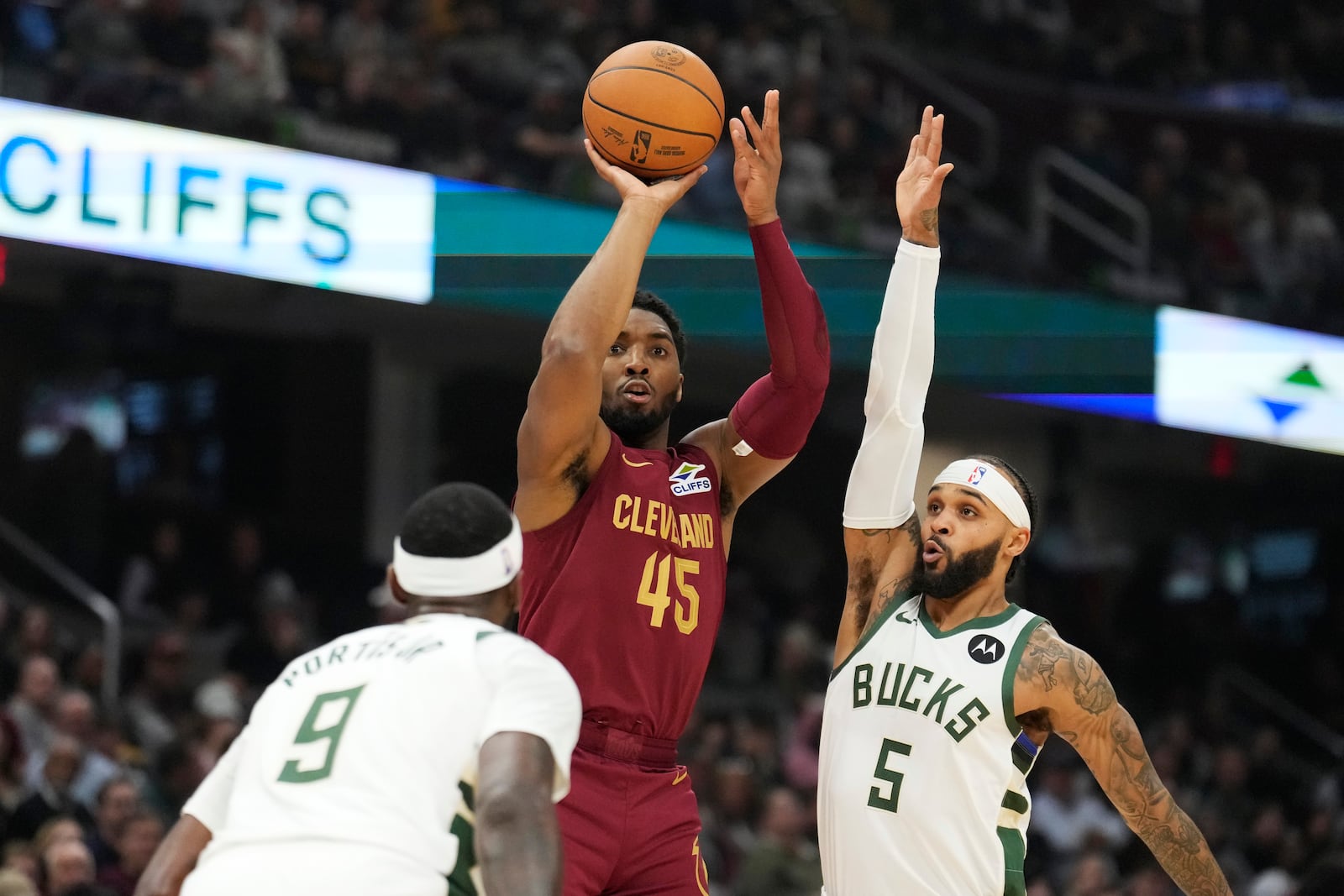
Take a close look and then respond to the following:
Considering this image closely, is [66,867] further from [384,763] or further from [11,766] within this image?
[384,763]

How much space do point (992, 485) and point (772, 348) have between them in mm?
779

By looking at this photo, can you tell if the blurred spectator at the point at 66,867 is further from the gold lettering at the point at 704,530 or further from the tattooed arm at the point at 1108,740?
the tattooed arm at the point at 1108,740

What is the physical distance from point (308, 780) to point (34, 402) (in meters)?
15.1

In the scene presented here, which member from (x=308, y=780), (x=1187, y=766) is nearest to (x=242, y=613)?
(x=1187, y=766)

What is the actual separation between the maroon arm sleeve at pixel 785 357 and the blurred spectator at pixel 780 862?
5633 millimetres

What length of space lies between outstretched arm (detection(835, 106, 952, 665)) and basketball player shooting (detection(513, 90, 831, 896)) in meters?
0.32

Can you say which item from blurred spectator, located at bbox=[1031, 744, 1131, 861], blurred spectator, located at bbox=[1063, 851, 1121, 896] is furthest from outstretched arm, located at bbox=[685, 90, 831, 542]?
blurred spectator, located at bbox=[1031, 744, 1131, 861]

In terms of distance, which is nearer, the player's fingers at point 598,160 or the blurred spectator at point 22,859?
the player's fingers at point 598,160

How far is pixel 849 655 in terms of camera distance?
218 inches

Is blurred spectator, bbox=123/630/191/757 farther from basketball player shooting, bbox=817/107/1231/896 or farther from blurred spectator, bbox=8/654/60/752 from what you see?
basketball player shooting, bbox=817/107/1231/896

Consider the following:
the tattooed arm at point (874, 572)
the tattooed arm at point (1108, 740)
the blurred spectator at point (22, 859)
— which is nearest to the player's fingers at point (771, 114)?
the tattooed arm at point (874, 572)

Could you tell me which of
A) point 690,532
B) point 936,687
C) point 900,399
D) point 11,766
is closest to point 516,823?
point 690,532

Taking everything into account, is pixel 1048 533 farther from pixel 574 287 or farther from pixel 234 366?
pixel 574 287

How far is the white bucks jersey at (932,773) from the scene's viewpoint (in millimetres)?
5195
